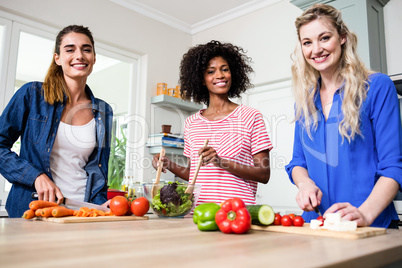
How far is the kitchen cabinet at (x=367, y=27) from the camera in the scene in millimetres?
2756

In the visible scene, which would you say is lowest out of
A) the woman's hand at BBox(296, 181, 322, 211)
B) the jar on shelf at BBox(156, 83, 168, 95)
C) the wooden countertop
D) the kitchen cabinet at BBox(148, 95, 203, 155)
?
the wooden countertop

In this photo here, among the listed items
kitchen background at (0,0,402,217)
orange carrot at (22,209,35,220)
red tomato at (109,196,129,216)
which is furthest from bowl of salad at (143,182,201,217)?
kitchen background at (0,0,402,217)

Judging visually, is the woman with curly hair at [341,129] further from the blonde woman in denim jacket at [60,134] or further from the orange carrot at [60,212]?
the blonde woman in denim jacket at [60,134]

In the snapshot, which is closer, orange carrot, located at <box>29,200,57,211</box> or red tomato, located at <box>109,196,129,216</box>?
orange carrot, located at <box>29,200,57,211</box>

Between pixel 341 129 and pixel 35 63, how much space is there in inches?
123

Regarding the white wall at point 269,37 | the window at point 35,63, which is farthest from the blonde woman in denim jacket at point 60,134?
the white wall at point 269,37

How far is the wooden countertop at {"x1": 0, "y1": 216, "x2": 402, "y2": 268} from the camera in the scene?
24.8 inches

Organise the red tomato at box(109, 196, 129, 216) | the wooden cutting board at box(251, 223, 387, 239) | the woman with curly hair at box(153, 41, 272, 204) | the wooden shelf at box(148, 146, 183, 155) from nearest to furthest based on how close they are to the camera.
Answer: the wooden cutting board at box(251, 223, 387, 239)
the red tomato at box(109, 196, 129, 216)
the woman with curly hair at box(153, 41, 272, 204)
the wooden shelf at box(148, 146, 183, 155)

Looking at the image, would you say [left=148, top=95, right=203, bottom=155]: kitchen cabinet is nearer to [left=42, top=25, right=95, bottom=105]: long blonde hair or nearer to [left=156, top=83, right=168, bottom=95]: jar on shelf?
[left=156, top=83, right=168, bottom=95]: jar on shelf

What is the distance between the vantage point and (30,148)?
1.66m

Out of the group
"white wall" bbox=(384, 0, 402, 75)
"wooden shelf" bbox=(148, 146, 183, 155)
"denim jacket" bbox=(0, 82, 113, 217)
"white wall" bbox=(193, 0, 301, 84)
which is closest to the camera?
"denim jacket" bbox=(0, 82, 113, 217)

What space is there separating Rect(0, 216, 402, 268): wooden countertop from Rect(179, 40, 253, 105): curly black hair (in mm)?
1276

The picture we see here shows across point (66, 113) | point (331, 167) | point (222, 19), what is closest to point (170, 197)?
point (331, 167)

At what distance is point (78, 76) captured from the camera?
1814mm
